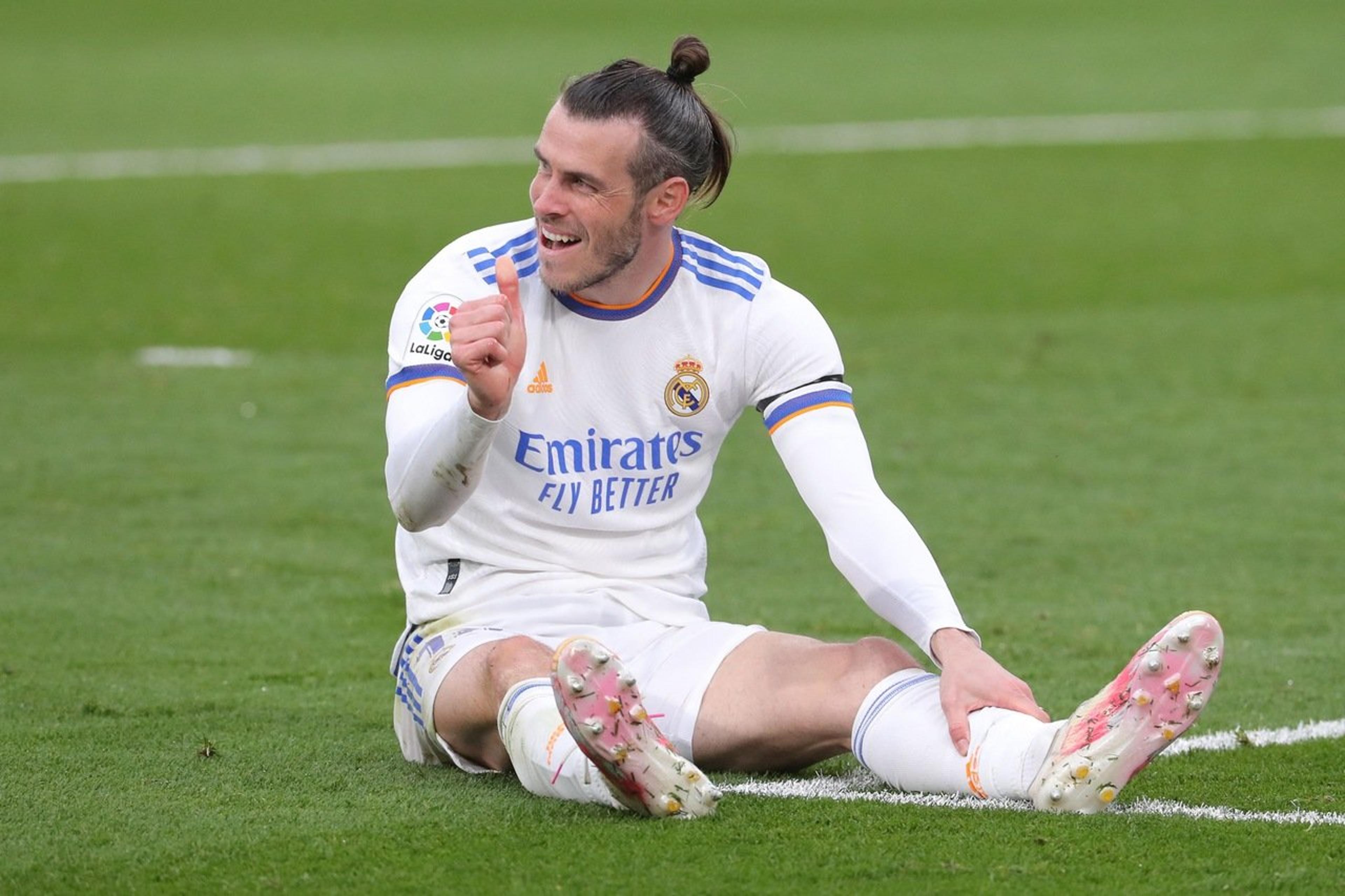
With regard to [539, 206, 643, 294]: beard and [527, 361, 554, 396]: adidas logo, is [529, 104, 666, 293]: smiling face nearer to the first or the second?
[539, 206, 643, 294]: beard

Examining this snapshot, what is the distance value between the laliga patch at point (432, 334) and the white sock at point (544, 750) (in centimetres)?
73

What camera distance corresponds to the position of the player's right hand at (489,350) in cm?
414

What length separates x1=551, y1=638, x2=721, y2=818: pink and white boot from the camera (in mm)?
3982

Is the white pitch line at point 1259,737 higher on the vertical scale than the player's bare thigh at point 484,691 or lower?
lower

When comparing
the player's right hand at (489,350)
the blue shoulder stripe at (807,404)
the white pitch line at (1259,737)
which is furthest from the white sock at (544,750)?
the white pitch line at (1259,737)

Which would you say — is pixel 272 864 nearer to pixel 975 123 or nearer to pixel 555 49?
pixel 975 123

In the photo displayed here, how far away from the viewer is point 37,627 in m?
6.38

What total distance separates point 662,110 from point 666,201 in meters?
0.20

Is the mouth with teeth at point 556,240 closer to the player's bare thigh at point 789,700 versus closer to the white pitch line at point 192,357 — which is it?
the player's bare thigh at point 789,700

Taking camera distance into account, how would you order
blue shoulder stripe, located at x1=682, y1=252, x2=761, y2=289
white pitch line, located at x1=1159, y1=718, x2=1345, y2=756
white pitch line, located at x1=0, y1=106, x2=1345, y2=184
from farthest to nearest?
white pitch line, located at x1=0, y1=106, x2=1345, y2=184 → white pitch line, located at x1=1159, y1=718, x2=1345, y2=756 → blue shoulder stripe, located at x1=682, y1=252, x2=761, y2=289

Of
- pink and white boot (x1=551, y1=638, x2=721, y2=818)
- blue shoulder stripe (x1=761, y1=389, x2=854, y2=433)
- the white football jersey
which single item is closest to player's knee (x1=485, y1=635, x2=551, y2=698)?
the white football jersey

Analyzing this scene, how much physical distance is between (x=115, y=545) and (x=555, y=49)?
85.1 ft

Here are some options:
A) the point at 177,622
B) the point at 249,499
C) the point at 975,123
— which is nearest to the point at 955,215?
the point at 975,123

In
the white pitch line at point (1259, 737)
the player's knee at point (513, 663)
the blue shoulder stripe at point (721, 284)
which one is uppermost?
the blue shoulder stripe at point (721, 284)
